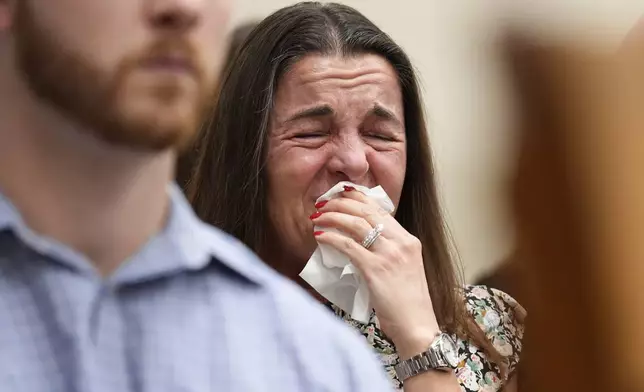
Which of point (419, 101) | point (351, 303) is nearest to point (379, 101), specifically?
point (419, 101)

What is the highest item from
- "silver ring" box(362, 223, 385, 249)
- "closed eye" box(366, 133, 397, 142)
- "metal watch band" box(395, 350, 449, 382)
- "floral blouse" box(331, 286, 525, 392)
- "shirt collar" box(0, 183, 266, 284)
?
"shirt collar" box(0, 183, 266, 284)

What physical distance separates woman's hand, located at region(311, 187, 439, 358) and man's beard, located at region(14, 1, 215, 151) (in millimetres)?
485

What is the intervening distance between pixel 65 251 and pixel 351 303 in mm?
503

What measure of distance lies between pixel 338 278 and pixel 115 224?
477 mm

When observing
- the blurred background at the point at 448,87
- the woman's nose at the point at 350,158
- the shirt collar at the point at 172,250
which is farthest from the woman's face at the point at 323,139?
the shirt collar at the point at 172,250

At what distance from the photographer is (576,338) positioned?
0.39 metres

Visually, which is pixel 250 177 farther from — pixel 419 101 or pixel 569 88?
pixel 569 88

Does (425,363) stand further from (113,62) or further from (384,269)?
(113,62)

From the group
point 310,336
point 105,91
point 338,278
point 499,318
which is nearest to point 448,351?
point 338,278

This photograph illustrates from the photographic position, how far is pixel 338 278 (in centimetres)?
89

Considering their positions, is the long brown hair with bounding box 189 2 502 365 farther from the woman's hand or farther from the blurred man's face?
the blurred man's face

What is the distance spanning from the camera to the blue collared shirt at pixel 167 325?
1.32ft

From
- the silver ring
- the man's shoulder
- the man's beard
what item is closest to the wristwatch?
the silver ring

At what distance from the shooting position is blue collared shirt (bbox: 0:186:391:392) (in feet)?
1.32
